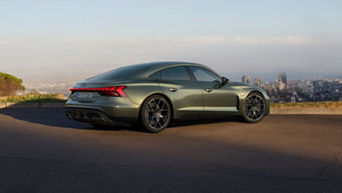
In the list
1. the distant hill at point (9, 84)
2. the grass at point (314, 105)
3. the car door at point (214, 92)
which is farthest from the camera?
the distant hill at point (9, 84)

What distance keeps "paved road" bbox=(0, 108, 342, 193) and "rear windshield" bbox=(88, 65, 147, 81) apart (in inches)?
44.5

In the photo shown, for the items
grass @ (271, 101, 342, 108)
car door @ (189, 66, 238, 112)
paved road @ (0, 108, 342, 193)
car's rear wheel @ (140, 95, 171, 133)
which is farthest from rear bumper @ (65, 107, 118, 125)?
grass @ (271, 101, 342, 108)

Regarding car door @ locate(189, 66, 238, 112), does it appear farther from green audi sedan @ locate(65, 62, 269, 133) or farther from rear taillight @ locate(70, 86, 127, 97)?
rear taillight @ locate(70, 86, 127, 97)

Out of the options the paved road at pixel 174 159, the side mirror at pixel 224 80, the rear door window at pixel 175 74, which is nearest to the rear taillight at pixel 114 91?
the paved road at pixel 174 159

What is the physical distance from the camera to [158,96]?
892 centimetres

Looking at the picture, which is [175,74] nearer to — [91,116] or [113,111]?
[113,111]

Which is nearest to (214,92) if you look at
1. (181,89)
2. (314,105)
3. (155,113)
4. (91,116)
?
(181,89)

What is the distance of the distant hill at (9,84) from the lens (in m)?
26.4

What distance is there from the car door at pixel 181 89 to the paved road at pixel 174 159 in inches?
20.6

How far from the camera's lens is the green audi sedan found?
8547 millimetres

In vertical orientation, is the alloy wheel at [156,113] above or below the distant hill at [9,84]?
below

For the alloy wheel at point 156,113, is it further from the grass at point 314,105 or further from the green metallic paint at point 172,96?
the grass at point 314,105

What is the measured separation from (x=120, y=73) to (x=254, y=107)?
345cm

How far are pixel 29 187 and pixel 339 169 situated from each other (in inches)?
141
